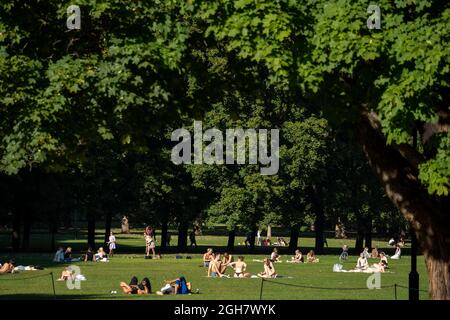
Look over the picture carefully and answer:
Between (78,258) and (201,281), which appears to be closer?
(201,281)

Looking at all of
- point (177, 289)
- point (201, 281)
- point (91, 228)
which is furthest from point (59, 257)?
point (177, 289)

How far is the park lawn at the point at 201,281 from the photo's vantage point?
3212 cm

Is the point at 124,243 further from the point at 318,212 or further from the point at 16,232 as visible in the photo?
the point at 318,212

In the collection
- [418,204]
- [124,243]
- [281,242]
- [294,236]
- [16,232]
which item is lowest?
[124,243]

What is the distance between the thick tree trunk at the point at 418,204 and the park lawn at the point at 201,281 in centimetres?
762

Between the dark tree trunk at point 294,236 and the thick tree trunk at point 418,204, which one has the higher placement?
the thick tree trunk at point 418,204

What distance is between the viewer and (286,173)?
227ft

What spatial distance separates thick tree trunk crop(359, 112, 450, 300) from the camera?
74.2 feet

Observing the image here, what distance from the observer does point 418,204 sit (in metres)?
22.7

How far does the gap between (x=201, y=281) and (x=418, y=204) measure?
57.5 feet

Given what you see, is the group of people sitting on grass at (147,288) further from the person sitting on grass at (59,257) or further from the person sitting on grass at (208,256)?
the person sitting on grass at (59,257)

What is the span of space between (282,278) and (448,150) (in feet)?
71.8

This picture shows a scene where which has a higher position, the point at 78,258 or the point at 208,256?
the point at 208,256

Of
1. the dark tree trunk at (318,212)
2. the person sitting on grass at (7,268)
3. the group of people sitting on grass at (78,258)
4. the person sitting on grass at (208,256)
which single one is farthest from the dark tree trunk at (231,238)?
→ the person sitting on grass at (7,268)
